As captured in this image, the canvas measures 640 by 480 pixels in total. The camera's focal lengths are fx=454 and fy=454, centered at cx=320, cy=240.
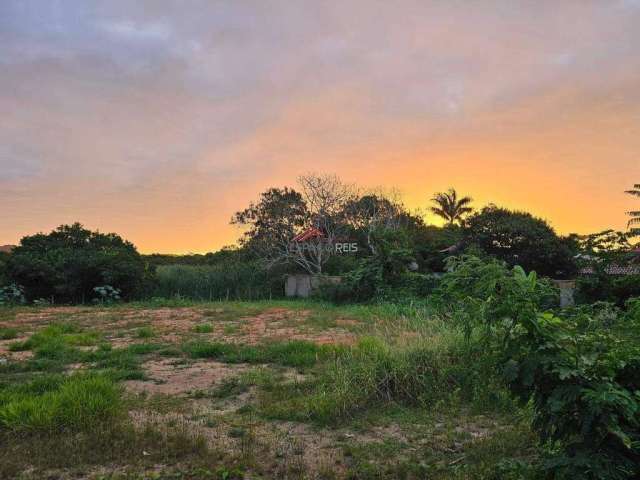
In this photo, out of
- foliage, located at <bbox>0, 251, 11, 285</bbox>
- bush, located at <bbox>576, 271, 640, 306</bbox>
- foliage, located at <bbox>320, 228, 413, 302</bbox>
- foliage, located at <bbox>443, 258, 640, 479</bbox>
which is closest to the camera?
foliage, located at <bbox>443, 258, 640, 479</bbox>

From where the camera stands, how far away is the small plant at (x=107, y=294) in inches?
694

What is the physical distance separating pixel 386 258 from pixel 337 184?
8.69 meters

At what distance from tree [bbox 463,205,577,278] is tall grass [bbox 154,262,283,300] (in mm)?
9489

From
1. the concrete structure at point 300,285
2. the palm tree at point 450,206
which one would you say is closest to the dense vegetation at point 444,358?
the concrete structure at point 300,285

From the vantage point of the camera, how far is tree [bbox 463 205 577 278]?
60.4 ft

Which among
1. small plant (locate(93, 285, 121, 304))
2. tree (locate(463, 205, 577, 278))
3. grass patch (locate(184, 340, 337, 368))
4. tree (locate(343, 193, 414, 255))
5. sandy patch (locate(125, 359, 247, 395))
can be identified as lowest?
sandy patch (locate(125, 359, 247, 395))

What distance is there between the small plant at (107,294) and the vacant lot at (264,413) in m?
10.9

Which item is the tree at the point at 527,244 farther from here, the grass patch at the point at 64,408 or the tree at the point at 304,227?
the grass patch at the point at 64,408

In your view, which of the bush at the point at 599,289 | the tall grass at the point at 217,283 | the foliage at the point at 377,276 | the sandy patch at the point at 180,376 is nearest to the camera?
the sandy patch at the point at 180,376

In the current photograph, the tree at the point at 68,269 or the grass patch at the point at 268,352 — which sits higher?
the tree at the point at 68,269

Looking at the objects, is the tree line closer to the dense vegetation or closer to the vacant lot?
the dense vegetation

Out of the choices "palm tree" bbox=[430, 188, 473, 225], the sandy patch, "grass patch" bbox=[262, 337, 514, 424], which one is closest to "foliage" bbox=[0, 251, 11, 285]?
the sandy patch

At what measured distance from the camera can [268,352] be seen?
6852 mm

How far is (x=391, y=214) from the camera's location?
28.7m
